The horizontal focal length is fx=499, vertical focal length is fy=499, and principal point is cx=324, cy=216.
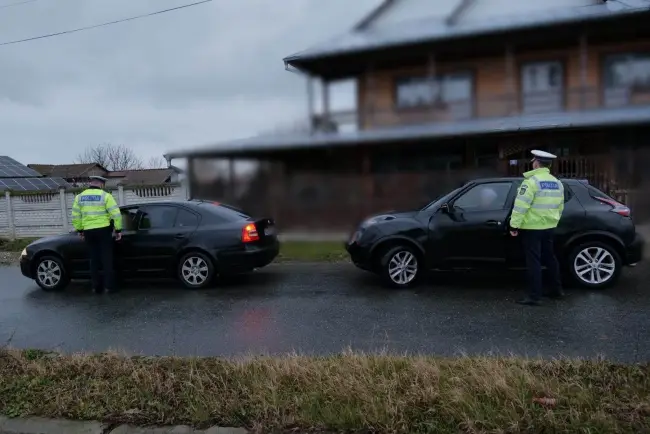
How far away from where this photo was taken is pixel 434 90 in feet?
53.7

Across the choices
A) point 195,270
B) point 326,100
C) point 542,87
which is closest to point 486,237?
point 195,270

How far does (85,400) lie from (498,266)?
5.12 m

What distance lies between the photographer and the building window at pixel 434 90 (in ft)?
53.6

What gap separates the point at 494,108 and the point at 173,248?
38.9ft

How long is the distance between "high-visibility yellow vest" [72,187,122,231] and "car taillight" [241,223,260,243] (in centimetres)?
185

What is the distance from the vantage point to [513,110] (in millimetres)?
15484

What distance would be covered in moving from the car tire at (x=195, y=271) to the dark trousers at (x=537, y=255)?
14.4 ft

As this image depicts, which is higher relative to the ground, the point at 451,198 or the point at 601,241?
the point at 451,198

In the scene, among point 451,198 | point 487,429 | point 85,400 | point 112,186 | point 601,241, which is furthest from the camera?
point 112,186

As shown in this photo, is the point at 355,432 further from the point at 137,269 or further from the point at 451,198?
the point at 137,269

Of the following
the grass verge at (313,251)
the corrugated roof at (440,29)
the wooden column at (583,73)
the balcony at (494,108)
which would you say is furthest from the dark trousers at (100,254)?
the wooden column at (583,73)

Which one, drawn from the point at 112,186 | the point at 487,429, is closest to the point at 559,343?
the point at 487,429

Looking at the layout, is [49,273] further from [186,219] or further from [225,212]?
[225,212]

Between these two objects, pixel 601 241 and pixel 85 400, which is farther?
pixel 601 241
